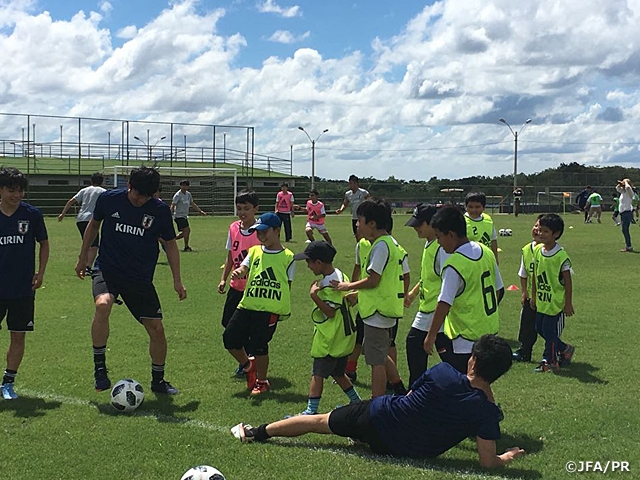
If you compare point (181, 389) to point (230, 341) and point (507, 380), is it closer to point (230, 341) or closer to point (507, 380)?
point (230, 341)

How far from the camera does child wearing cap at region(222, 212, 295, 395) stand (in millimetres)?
6188

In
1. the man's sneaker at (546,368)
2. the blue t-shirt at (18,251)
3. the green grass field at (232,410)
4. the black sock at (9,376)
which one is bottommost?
the green grass field at (232,410)

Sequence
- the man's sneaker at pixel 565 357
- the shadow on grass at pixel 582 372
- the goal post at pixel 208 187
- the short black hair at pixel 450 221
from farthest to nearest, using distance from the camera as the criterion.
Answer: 1. the goal post at pixel 208 187
2. the man's sneaker at pixel 565 357
3. the shadow on grass at pixel 582 372
4. the short black hair at pixel 450 221

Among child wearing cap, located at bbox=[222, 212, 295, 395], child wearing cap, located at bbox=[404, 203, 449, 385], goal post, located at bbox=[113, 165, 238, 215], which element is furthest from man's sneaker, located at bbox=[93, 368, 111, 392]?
goal post, located at bbox=[113, 165, 238, 215]

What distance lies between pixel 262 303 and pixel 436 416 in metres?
2.32

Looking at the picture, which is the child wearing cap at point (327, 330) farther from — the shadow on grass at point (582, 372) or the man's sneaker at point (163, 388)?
the shadow on grass at point (582, 372)

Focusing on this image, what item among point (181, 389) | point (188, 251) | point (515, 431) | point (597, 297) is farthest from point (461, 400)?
point (188, 251)

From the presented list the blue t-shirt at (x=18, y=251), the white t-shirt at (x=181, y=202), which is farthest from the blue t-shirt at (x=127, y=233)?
the white t-shirt at (x=181, y=202)

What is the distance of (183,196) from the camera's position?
1889cm

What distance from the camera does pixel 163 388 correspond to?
613 centimetres

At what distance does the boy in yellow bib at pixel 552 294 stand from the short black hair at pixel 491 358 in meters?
2.87

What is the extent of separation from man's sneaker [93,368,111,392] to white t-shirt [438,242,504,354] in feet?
10.4

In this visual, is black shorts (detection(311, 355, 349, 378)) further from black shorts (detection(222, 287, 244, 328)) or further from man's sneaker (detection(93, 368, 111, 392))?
man's sneaker (detection(93, 368, 111, 392))

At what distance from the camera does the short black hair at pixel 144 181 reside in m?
5.94
